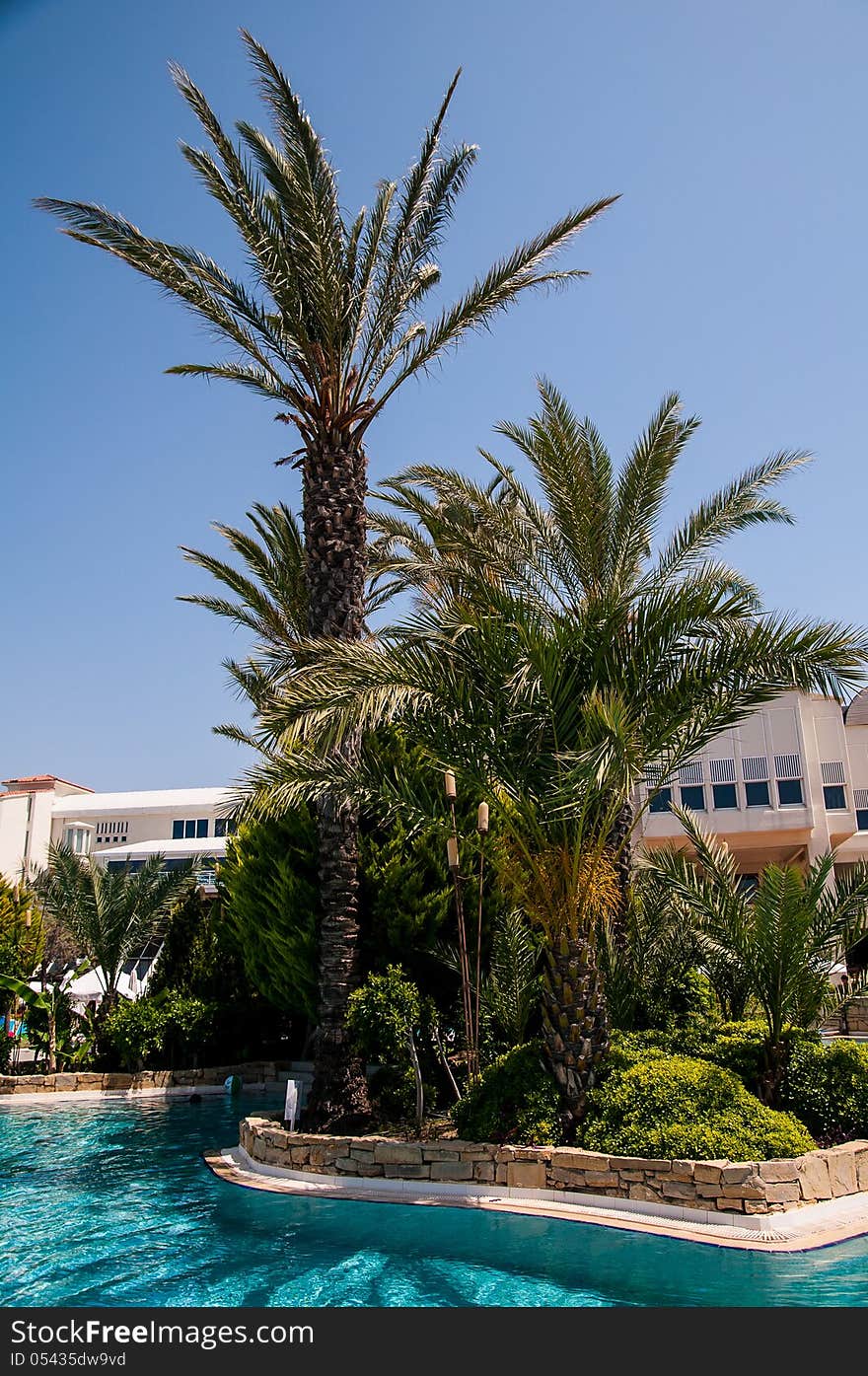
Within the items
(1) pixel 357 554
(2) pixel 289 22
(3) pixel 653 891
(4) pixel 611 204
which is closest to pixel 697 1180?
(3) pixel 653 891

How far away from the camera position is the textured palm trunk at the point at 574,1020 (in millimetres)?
10930

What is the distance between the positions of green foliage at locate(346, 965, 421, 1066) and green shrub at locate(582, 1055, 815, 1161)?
251 centimetres

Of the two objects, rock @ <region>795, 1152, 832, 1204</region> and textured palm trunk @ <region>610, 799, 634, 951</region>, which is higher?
textured palm trunk @ <region>610, 799, 634, 951</region>

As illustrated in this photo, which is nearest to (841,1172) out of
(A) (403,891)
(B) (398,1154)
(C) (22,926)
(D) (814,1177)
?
(D) (814,1177)

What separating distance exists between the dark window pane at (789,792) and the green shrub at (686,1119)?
28.8 meters

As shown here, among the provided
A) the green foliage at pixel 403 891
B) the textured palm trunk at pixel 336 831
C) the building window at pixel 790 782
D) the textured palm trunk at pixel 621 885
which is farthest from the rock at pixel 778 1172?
the building window at pixel 790 782

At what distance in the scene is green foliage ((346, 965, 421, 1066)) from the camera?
39.0 ft

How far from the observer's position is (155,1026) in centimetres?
2012

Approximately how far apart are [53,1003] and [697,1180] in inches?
634

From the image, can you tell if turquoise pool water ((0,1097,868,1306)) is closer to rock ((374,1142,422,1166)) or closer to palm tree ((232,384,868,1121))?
rock ((374,1142,422,1166))

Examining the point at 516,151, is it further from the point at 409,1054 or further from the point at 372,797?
the point at 409,1054

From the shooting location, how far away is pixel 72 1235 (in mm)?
9477

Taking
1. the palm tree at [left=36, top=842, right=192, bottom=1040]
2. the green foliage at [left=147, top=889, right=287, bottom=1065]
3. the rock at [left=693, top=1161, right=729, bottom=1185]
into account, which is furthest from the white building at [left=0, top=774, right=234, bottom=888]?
the rock at [left=693, top=1161, right=729, bottom=1185]

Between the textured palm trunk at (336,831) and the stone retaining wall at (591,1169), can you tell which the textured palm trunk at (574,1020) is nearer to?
the stone retaining wall at (591,1169)
